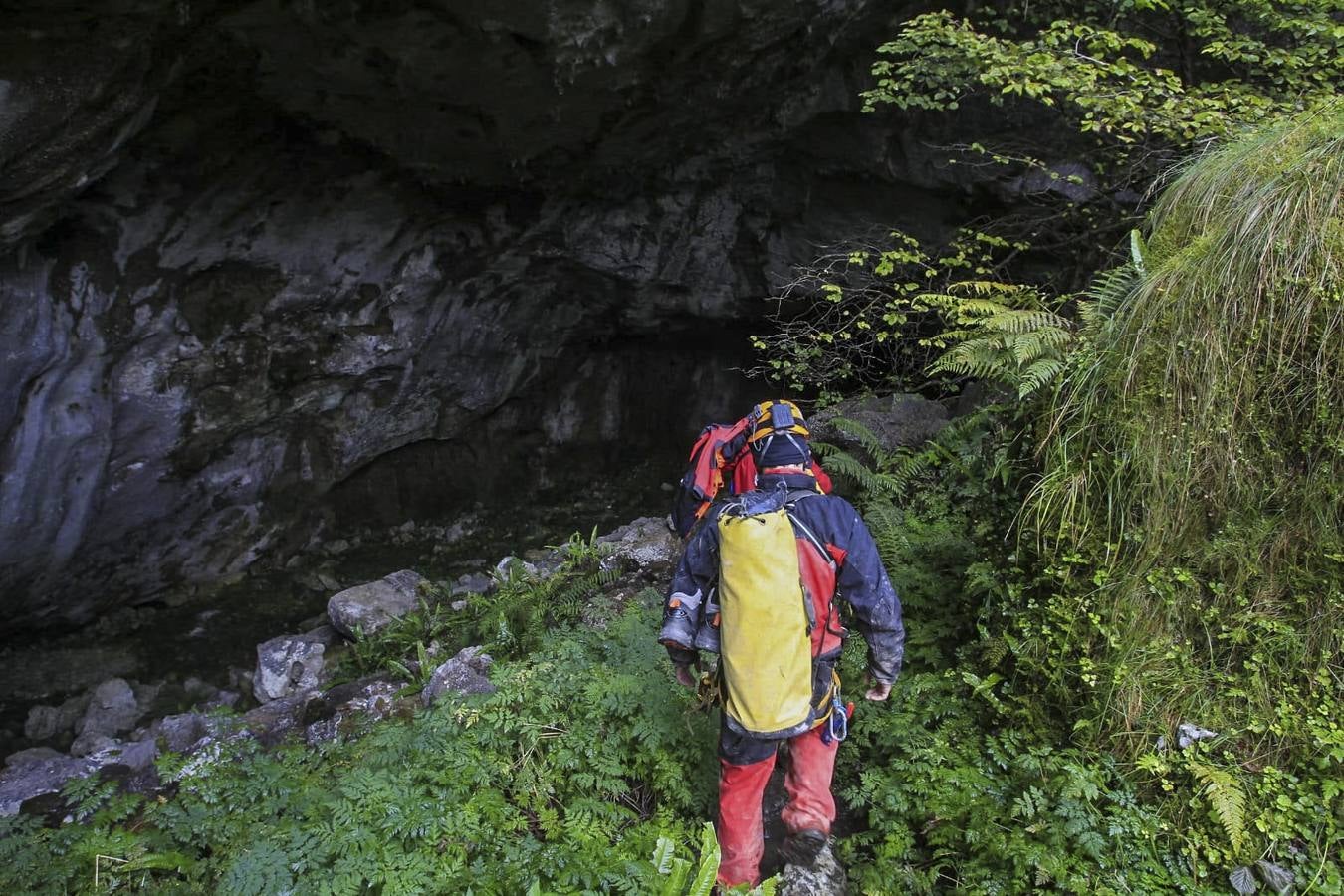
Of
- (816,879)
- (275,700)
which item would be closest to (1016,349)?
(816,879)

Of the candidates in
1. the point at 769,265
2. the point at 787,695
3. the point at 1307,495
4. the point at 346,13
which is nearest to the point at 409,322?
the point at 346,13

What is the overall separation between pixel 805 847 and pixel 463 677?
8.99ft

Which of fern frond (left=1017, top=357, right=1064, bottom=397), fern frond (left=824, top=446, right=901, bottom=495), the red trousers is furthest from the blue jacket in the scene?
fern frond (left=824, top=446, right=901, bottom=495)

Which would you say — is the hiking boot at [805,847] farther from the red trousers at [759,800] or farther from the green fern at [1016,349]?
the green fern at [1016,349]

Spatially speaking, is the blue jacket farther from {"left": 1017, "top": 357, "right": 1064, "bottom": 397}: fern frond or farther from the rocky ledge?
the rocky ledge

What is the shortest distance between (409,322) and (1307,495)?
9203 millimetres

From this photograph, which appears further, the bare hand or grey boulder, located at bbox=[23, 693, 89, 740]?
grey boulder, located at bbox=[23, 693, 89, 740]

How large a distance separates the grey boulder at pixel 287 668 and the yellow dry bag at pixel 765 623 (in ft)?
20.1

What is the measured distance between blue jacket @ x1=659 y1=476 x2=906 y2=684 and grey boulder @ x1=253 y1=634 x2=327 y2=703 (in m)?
5.84

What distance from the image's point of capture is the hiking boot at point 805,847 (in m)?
3.04

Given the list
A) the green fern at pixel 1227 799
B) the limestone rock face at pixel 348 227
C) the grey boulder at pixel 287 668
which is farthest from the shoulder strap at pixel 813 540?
the grey boulder at pixel 287 668

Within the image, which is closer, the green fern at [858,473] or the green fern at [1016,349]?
the green fern at [1016,349]

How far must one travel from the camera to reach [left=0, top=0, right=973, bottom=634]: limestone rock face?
5.77 meters

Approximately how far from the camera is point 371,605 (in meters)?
8.10
